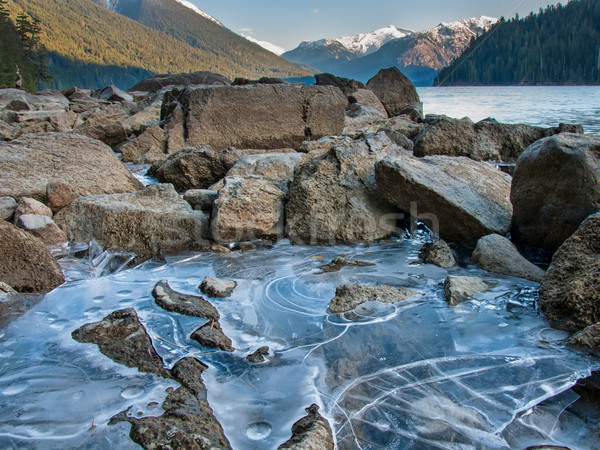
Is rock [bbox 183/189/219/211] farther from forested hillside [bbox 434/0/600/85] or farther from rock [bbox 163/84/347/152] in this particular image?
forested hillside [bbox 434/0/600/85]

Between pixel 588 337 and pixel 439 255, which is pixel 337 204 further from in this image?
pixel 588 337

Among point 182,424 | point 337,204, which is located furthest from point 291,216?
point 182,424

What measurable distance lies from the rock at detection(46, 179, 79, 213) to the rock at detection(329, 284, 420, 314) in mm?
2719

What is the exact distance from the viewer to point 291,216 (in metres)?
4.11

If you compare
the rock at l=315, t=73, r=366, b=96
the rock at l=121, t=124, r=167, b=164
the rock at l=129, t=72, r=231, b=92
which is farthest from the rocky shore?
the rock at l=129, t=72, r=231, b=92

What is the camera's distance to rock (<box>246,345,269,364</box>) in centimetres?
214

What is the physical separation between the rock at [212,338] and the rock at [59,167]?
2.63m

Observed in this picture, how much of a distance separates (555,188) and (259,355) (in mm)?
2559

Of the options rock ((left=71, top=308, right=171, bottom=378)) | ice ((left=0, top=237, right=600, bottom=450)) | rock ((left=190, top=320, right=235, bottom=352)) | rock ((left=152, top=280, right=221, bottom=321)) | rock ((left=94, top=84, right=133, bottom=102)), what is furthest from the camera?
rock ((left=94, top=84, right=133, bottom=102))

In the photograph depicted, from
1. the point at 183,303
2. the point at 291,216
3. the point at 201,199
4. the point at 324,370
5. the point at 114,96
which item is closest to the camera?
the point at 324,370

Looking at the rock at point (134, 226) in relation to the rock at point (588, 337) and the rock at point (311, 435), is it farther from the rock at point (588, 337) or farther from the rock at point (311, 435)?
the rock at point (588, 337)

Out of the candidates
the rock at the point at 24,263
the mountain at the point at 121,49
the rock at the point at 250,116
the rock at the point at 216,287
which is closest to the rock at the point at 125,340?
the rock at the point at 216,287

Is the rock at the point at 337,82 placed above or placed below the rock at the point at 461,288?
above

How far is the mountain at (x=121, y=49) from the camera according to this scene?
323 ft
